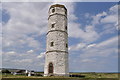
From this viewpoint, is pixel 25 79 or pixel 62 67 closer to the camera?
pixel 25 79

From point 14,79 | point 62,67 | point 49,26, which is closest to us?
point 14,79

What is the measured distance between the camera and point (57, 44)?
32000 mm

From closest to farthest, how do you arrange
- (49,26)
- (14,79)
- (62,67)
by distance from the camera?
(14,79) < (62,67) < (49,26)

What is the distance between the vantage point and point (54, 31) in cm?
3266

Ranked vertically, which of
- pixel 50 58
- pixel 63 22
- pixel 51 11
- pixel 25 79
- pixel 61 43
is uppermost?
pixel 51 11

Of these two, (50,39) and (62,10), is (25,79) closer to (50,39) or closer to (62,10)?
(50,39)

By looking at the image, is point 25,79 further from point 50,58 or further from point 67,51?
point 67,51

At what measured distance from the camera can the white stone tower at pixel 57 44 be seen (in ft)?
103

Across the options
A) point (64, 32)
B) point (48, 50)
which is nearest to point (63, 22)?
point (64, 32)

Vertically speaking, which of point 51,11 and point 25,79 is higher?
point 51,11

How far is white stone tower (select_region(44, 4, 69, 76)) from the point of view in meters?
31.3

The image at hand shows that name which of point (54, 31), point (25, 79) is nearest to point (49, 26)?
point (54, 31)

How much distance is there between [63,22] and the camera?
33.4 m

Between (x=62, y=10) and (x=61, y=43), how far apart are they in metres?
7.07
